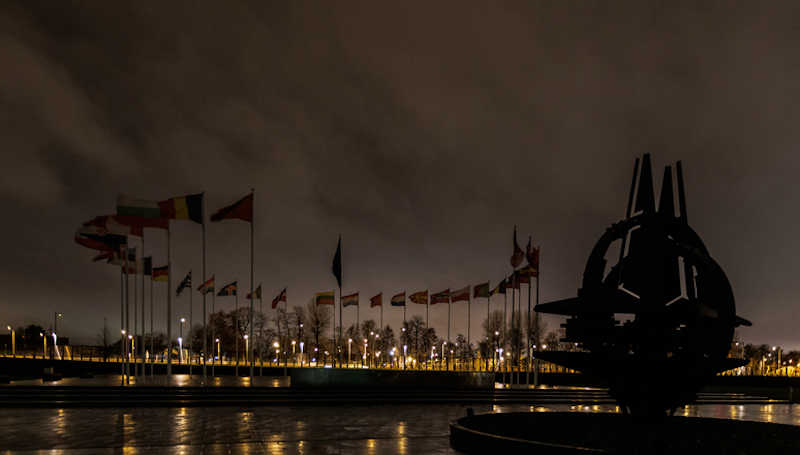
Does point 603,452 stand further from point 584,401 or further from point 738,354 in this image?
point 738,354

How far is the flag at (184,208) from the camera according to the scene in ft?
92.5

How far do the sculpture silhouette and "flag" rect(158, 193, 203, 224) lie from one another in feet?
63.4

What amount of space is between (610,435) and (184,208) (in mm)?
21732

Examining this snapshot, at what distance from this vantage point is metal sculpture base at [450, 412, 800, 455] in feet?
36.6

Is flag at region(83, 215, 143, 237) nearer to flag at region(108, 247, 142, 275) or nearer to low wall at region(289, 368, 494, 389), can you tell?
flag at region(108, 247, 142, 275)

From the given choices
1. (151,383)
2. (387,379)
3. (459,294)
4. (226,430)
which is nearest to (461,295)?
(459,294)

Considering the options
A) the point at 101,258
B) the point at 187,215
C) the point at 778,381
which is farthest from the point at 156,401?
the point at 778,381

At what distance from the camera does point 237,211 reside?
28.8m

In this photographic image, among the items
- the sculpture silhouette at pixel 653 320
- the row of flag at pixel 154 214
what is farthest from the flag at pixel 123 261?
the sculpture silhouette at pixel 653 320

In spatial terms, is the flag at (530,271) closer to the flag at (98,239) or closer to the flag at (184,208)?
the flag at (184,208)

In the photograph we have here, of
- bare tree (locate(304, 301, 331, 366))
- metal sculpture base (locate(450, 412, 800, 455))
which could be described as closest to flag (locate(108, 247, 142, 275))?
metal sculpture base (locate(450, 412, 800, 455))

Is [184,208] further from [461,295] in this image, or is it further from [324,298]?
[461,295]

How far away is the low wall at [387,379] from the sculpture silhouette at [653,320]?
15038mm

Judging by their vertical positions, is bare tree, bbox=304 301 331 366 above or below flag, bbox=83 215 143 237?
below
